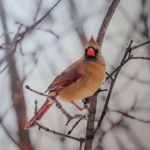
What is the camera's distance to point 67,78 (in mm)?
574

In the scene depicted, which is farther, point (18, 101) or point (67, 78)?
point (18, 101)

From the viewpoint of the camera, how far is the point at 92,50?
23.6 inches

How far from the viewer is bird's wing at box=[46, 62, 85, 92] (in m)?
0.56

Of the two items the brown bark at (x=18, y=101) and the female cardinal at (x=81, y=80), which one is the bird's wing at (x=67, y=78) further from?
the brown bark at (x=18, y=101)

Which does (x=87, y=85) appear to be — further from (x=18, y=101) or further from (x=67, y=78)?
(x=18, y=101)

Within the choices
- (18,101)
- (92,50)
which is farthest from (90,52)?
(18,101)

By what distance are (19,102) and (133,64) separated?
32.2 inches

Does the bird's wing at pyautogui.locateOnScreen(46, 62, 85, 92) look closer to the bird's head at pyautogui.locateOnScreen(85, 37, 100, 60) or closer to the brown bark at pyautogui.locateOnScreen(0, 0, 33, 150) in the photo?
the bird's head at pyautogui.locateOnScreen(85, 37, 100, 60)

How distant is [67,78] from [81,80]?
1.5 inches

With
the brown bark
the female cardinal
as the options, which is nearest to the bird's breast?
the female cardinal

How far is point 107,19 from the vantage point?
0.59 metres

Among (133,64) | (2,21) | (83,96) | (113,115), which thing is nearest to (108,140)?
→ (113,115)

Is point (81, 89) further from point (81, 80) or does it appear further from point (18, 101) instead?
point (18, 101)

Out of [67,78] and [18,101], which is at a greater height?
[18,101]
